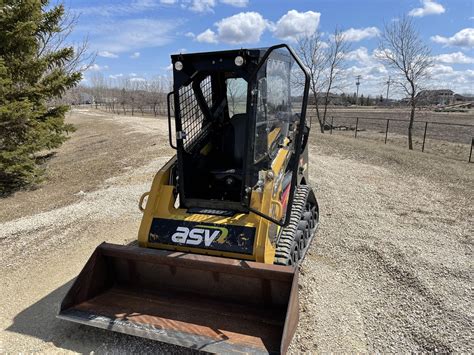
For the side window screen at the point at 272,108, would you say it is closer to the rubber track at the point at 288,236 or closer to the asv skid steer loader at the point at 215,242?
the asv skid steer loader at the point at 215,242

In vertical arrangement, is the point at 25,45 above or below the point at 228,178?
above

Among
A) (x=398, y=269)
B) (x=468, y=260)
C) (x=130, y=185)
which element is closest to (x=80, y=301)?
(x=398, y=269)

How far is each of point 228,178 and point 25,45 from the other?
8383 mm

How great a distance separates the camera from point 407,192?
27.0 feet

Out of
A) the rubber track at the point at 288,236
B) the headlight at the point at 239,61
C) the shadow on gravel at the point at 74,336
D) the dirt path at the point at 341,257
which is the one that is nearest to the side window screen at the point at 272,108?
the headlight at the point at 239,61

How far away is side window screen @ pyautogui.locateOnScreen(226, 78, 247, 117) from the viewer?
14.3 feet

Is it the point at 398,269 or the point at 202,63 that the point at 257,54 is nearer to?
the point at 202,63

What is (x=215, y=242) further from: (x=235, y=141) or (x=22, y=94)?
(x=22, y=94)

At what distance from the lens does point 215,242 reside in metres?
3.66

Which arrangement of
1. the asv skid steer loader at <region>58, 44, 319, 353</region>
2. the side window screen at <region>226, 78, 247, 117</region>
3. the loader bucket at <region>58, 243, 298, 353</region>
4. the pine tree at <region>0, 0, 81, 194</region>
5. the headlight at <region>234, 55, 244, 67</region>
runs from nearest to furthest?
the loader bucket at <region>58, 243, 298, 353</region>, the asv skid steer loader at <region>58, 44, 319, 353</region>, the headlight at <region>234, 55, 244, 67</region>, the side window screen at <region>226, 78, 247, 117</region>, the pine tree at <region>0, 0, 81, 194</region>

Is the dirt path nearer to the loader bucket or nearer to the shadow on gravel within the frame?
the shadow on gravel

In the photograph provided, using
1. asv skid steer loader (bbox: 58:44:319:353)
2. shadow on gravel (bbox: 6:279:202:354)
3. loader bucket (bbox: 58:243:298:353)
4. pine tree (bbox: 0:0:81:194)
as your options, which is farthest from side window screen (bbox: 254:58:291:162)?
pine tree (bbox: 0:0:81:194)

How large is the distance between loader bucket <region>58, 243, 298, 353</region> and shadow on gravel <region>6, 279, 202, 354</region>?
0.27m

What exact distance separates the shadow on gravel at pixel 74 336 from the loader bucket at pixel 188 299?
10.5 inches
